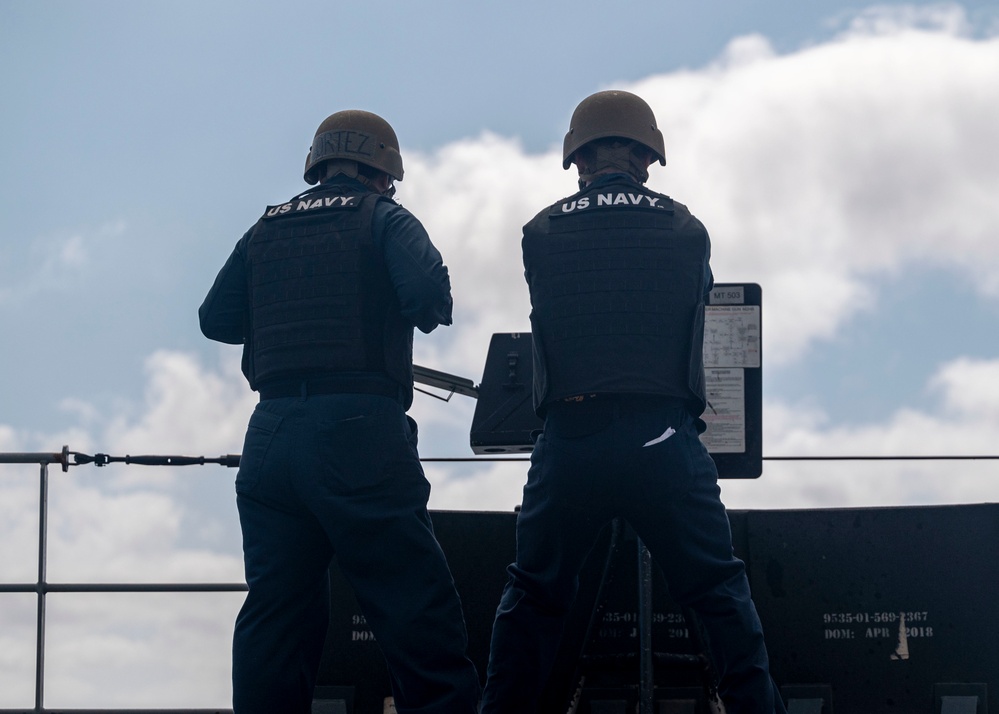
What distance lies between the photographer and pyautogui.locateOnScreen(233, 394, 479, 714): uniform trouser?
275 cm

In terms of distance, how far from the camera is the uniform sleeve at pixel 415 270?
2.84m

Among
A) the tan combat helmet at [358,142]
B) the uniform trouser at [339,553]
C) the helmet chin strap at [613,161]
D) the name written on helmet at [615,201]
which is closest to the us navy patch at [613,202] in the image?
the name written on helmet at [615,201]

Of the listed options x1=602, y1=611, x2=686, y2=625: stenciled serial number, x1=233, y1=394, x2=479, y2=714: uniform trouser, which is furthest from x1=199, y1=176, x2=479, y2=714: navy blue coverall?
x1=602, y1=611, x2=686, y2=625: stenciled serial number

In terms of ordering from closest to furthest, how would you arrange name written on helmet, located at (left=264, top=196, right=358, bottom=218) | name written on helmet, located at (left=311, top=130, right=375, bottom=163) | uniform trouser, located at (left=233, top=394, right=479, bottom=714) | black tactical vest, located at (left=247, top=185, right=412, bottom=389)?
uniform trouser, located at (left=233, top=394, right=479, bottom=714) → black tactical vest, located at (left=247, top=185, right=412, bottom=389) → name written on helmet, located at (left=264, top=196, right=358, bottom=218) → name written on helmet, located at (left=311, top=130, right=375, bottom=163)

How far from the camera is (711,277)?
10.1 ft

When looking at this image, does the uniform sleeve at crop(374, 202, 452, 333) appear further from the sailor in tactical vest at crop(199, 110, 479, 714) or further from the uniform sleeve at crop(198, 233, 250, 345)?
the uniform sleeve at crop(198, 233, 250, 345)

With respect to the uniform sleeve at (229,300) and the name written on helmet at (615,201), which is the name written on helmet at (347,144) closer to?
the uniform sleeve at (229,300)

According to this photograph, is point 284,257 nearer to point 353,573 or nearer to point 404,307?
point 404,307

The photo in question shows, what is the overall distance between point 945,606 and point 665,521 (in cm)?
130

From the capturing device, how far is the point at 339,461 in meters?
2.76

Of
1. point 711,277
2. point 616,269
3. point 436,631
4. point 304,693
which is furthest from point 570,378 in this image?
point 304,693

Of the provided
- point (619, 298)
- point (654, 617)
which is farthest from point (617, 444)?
point (654, 617)

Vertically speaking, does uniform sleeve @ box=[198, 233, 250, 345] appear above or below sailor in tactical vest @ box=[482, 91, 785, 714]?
above

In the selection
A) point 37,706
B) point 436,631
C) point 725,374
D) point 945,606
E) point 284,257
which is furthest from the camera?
point 37,706
